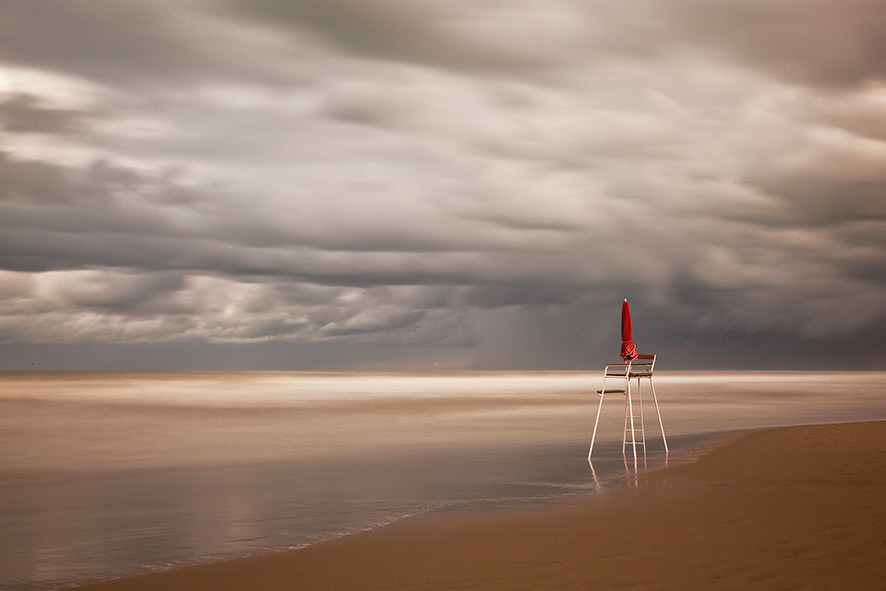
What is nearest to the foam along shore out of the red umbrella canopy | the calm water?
the calm water

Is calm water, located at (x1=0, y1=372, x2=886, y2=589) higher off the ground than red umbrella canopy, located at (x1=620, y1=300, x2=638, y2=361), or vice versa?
red umbrella canopy, located at (x1=620, y1=300, x2=638, y2=361)

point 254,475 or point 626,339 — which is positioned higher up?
point 626,339

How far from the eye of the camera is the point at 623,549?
8.28 meters

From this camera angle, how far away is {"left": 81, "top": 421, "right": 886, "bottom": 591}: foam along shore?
7.22 m

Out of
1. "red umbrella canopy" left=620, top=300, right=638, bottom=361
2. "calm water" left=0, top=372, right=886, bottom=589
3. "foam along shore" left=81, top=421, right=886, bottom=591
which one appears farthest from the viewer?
"red umbrella canopy" left=620, top=300, right=638, bottom=361

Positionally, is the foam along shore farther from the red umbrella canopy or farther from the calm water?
the red umbrella canopy

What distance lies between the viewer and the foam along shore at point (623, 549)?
7.22m

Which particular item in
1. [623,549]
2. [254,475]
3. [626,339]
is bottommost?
[623,549]

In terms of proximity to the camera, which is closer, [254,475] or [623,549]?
[623,549]

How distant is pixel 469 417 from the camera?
31375mm

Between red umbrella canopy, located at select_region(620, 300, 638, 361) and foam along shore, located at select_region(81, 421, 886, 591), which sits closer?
foam along shore, located at select_region(81, 421, 886, 591)

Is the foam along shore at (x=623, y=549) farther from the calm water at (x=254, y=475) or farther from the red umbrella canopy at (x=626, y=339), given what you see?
the red umbrella canopy at (x=626, y=339)

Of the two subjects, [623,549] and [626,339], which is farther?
[626,339]

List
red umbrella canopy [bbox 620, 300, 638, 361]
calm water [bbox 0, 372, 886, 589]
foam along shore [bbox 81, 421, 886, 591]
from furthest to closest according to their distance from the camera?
red umbrella canopy [bbox 620, 300, 638, 361] < calm water [bbox 0, 372, 886, 589] < foam along shore [bbox 81, 421, 886, 591]
